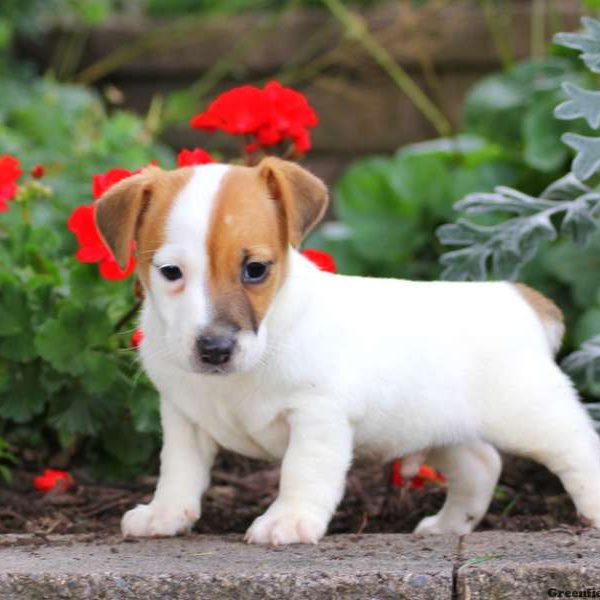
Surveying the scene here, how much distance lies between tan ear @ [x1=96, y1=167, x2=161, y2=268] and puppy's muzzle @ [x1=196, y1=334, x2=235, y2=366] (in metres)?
0.34

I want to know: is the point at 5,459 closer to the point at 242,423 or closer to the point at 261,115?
the point at 242,423

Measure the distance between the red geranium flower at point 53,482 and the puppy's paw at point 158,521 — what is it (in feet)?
2.00

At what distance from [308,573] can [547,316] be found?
1.15 m

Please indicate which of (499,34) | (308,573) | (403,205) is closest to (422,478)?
(308,573)

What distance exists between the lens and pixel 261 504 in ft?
13.7

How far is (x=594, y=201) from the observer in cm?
421

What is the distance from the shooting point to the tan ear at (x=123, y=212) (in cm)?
323

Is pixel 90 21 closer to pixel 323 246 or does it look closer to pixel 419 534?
pixel 323 246

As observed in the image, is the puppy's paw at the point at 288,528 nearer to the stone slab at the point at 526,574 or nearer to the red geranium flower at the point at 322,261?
the stone slab at the point at 526,574

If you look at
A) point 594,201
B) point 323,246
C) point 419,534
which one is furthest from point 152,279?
point 323,246

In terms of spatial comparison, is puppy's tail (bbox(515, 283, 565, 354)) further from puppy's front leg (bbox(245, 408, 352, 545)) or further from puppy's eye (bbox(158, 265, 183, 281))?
puppy's eye (bbox(158, 265, 183, 281))

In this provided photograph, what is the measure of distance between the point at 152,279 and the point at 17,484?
1.31 metres

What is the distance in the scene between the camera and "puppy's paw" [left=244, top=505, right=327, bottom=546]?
10.8 feet

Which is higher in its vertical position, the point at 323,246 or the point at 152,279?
the point at 152,279
